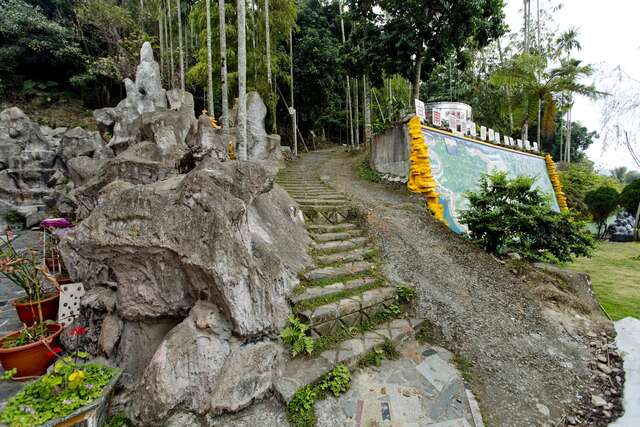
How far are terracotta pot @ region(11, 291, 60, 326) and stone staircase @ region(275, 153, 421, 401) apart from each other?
11.3 ft

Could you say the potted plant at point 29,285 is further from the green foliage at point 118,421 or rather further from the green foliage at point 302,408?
the green foliage at point 302,408

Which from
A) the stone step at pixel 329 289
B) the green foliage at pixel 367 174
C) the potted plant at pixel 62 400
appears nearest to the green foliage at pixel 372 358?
the stone step at pixel 329 289

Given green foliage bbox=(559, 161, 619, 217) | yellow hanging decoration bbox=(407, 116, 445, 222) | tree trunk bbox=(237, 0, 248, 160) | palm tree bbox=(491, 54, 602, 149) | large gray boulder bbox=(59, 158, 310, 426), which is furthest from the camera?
green foliage bbox=(559, 161, 619, 217)

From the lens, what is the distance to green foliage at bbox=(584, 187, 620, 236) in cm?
1252

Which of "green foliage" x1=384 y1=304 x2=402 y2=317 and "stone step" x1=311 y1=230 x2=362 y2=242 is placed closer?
"green foliage" x1=384 y1=304 x2=402 y2=317

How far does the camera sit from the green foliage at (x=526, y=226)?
499cm

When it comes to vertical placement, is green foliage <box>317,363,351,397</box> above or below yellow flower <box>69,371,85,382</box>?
below

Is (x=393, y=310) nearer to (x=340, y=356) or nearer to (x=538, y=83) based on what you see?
(x=340, y=356)

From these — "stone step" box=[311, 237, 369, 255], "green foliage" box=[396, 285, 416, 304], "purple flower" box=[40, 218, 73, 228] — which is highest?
"purple flower" box=[40, 218, 73, 228]

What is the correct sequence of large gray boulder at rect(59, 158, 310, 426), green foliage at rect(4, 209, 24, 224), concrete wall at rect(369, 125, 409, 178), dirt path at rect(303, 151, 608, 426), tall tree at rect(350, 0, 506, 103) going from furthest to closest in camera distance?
1. green foliage at rect(4, 209, 24, 224)
2. tall tree at rect(350, 0, 506, 103)
3. concrete wall at rect(369, 125, 409, 178)
4. dirt path at rect(303, 151, 608, 426)
5. large gray boulder at rect(59, 158, 310, 426)

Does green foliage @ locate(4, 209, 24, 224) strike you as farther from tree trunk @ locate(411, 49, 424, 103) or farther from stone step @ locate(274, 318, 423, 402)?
tree trunk @ locate(411, 49, 424, 103)

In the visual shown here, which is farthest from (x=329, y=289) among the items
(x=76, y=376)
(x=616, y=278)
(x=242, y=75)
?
(x=616, y=278)

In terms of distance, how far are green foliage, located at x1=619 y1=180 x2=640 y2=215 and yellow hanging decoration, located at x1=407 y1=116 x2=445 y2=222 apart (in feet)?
40.6

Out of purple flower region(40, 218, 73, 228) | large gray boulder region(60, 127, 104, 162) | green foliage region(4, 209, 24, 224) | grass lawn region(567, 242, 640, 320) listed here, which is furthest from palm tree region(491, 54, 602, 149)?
green foliage region(4, 209, 24, 224)
